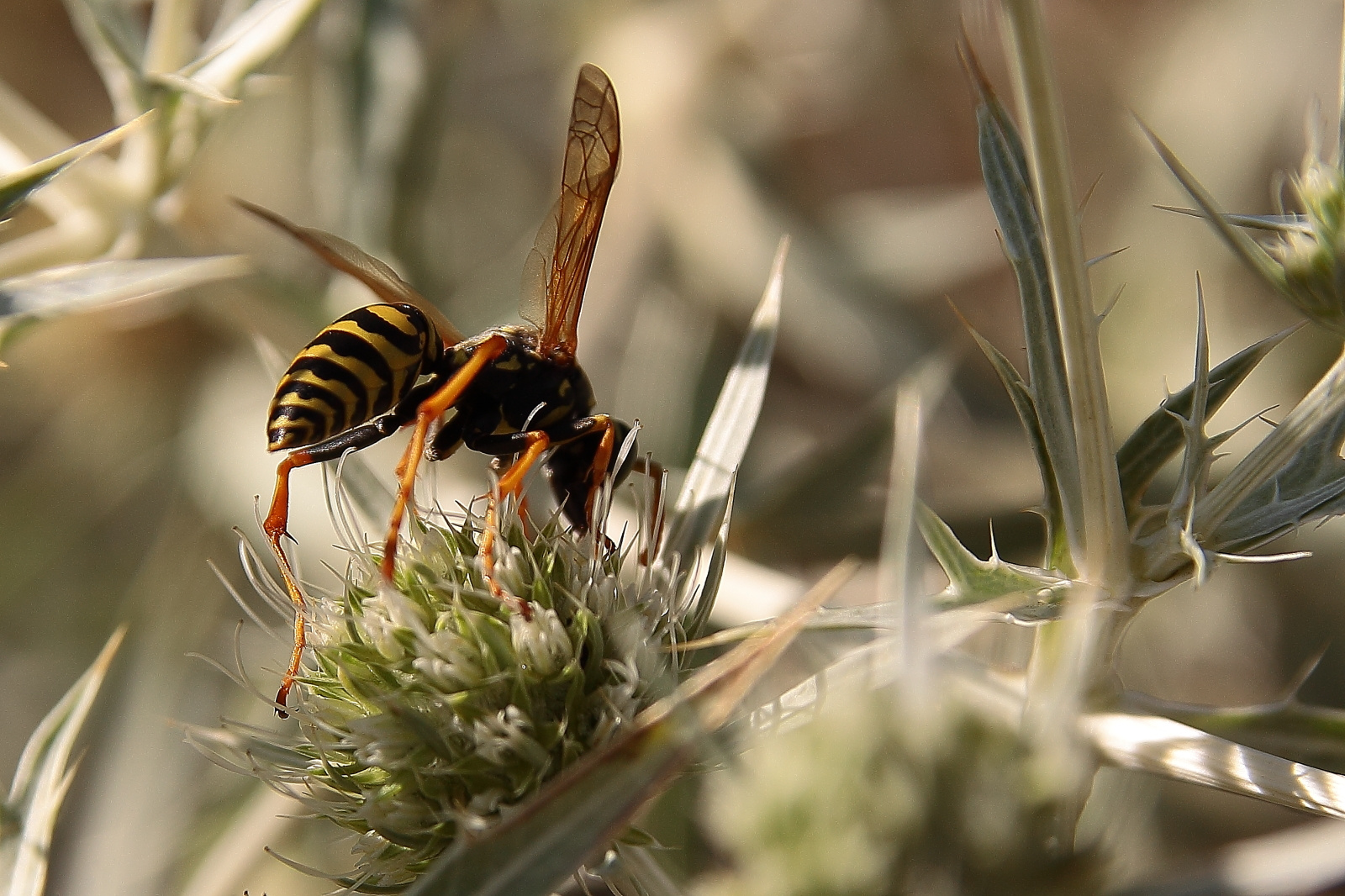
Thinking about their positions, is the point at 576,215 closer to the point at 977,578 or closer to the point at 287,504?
the point at 287,504

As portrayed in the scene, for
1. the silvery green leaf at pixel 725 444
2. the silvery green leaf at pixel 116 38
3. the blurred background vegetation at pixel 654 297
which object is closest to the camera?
the silvery green leaf at pixel 725 444

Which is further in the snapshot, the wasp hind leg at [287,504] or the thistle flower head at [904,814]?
the wasp hind leg at [287,504]

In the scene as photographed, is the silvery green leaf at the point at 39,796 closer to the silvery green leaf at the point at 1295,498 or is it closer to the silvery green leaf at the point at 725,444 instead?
the silvery green leaf at the point at 725,444

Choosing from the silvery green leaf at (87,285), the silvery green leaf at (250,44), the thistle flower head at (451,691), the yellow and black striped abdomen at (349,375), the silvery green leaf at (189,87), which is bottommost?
the thistle flower head at (451,691)

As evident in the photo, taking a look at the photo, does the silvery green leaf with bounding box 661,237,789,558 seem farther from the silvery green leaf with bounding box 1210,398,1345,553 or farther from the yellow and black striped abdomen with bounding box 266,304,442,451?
the silvery green leaf with bounding box 1210,398,1345,553

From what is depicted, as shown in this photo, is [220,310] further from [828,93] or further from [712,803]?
[828,93]

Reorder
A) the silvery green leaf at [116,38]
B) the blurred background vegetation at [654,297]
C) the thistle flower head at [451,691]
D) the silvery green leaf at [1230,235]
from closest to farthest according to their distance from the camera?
1. the silvery green leaf at [1230,235]
2. the thistle flower head at [451,691]
3. the silvery green leaf at [116,38]
4. the blurred background vegetation at [654,297]

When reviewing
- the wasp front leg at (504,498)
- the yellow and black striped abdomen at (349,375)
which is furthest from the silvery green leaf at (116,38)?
the wasp front leg at (504,498)
